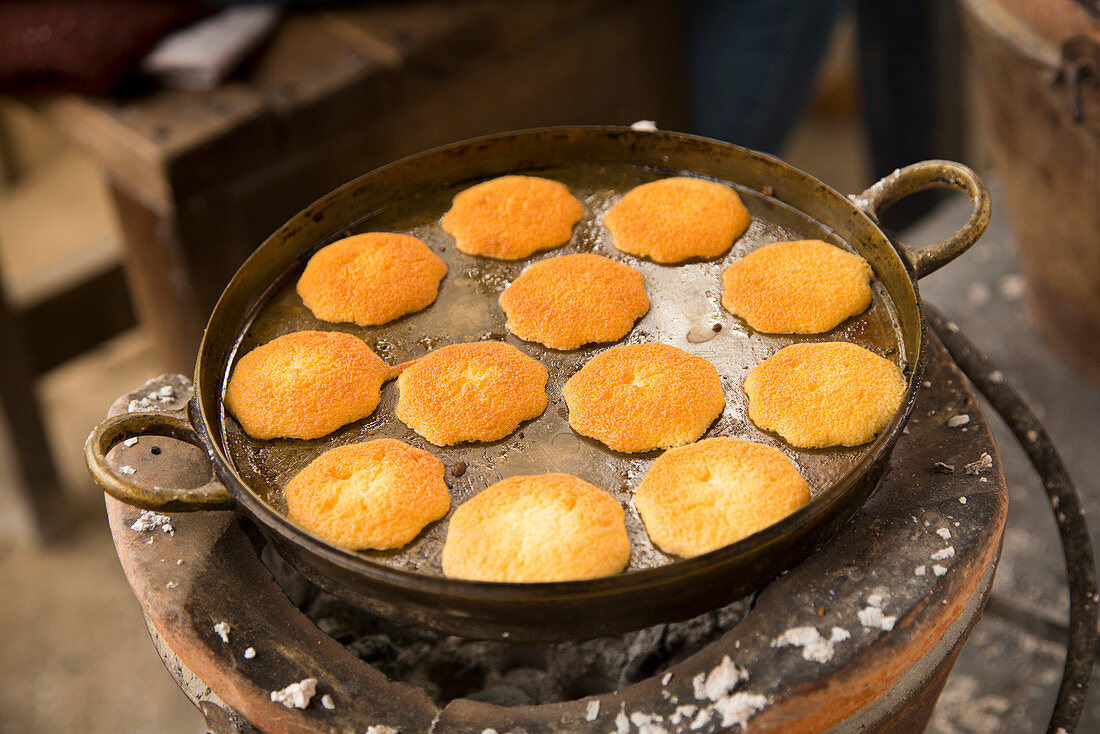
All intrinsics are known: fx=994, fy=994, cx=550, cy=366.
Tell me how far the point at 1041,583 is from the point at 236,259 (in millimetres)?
2105

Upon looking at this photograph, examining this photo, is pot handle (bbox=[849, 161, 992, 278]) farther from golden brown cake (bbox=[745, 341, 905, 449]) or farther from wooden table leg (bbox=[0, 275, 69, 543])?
wooden table leg (bbox=[0, 275, 69, 543])

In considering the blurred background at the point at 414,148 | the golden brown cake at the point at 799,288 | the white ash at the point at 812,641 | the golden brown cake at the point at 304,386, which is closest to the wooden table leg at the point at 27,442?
the blurred background at the point at 414,148

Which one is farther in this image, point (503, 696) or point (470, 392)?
point (503, 696)

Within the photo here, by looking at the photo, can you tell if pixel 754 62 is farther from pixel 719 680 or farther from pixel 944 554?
pixel 719 680

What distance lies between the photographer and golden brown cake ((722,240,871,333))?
1.39 meters

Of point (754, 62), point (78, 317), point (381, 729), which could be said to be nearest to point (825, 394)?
point (381, 729)

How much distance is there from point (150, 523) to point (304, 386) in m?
0.28

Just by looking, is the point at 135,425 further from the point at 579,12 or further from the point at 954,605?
the point at 579,12

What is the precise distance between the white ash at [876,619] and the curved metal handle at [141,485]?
2.49ft

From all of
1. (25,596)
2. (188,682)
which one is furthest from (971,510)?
(25,596)

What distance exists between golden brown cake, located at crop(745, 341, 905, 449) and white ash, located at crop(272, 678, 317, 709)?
63 centimetres

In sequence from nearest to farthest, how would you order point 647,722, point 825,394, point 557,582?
point 557,582
point 647,722
point 825,394

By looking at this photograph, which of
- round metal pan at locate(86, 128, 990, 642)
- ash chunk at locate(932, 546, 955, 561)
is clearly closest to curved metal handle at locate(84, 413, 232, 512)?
round metal pan at locate(86, 128, 990, 642)

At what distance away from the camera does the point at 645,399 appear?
4.22ft
